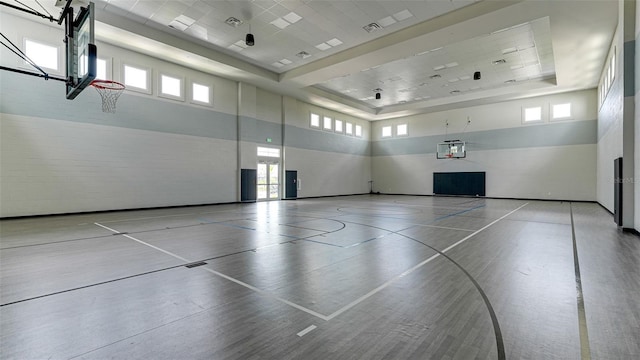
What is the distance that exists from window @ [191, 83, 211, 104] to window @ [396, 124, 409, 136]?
13812 mm

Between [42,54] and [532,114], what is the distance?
21.7 meters

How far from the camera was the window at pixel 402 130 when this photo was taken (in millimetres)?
21634

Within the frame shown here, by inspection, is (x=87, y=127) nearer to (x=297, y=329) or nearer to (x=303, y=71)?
(x=303, y=71)

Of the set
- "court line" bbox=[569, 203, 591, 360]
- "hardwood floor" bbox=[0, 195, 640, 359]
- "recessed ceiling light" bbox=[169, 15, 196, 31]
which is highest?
"recessed ceiling light" bbox=[169, 15, 196, 31]

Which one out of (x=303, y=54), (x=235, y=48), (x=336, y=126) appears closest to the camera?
(x=235, y=48)

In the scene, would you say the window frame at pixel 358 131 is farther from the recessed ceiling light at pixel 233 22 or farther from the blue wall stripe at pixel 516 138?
the recessed ceiling light at pixel 233 22

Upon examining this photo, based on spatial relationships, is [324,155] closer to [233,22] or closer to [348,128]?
[348,128]

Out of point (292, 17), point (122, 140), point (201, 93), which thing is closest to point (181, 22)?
point (292, 17)

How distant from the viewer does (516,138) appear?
17047 millimetres

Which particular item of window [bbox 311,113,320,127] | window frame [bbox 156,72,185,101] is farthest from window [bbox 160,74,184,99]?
window [bbox 311,113,320,127]

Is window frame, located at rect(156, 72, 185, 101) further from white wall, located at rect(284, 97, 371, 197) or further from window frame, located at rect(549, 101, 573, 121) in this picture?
window frame, located at rect(549, 101, 573, 121)

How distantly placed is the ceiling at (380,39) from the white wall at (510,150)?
190 cm

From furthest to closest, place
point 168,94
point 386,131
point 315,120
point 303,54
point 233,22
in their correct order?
point 386,131
point 315,120
point 168,94
point 303,54
point 233,22

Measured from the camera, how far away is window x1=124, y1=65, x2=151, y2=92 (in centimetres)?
1095
